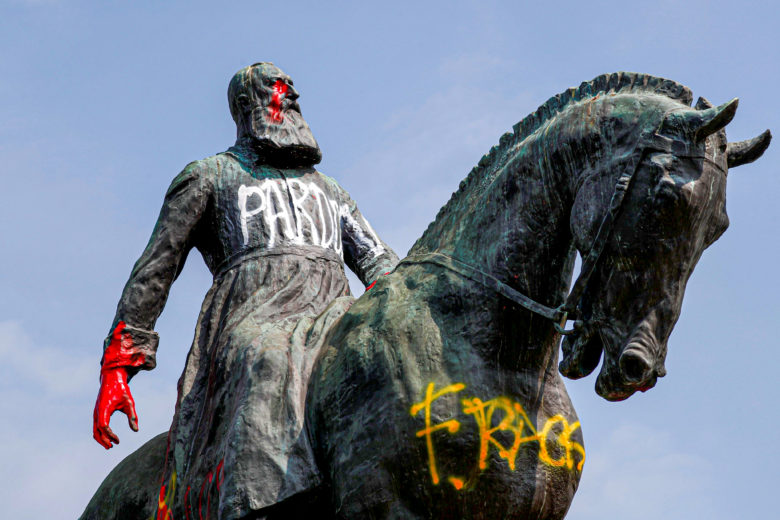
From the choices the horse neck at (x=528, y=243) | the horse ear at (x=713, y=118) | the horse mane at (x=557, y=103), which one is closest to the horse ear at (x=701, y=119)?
the horse ear at (x=713, y=118)

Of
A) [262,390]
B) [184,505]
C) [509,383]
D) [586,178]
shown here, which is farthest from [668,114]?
[184,505]

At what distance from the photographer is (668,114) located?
570 centimetres

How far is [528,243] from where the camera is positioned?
19.4 ft

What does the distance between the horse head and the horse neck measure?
212 millimetres

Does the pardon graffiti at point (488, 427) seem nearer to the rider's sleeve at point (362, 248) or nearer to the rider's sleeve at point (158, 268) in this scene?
the rider's sleeve at point (158, 268)

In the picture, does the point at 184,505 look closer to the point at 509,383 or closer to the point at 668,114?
the point at 509,383

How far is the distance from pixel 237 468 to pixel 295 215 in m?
1.98

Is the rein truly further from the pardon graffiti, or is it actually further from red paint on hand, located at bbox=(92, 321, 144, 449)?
red paint on hand, located at bbox=(92, 321, 144, 449)

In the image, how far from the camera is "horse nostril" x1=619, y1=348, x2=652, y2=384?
5477mm

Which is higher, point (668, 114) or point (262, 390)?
point (668, 114)

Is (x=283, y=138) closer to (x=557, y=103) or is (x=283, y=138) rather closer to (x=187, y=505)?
(x=557, y=103)

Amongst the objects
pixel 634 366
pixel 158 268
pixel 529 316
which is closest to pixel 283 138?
pixel 158 268

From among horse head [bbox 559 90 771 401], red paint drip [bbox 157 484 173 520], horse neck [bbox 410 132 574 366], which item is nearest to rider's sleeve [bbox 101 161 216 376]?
red paint drip [bbox 157 484 173 520]

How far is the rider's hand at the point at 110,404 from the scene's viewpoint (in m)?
7.15
